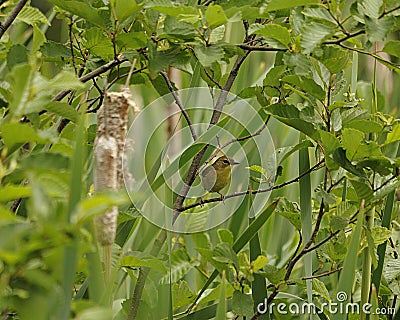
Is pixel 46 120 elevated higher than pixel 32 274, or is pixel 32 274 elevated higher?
pixel 46 120

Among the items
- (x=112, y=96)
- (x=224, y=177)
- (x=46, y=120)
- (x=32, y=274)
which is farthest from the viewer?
(x=224, y=177)

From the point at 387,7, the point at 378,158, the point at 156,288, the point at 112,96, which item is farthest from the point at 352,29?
the point at 156,288

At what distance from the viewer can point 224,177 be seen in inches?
38.8

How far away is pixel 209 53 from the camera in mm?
726

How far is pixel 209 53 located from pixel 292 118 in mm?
141

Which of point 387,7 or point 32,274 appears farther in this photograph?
point 387,7

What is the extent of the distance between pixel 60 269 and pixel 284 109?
0.44 m

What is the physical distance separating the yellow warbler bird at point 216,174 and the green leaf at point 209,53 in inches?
10.1

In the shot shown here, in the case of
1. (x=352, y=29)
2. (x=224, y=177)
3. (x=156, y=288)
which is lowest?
(x=156, y=288)

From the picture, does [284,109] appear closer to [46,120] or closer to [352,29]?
[352,29]

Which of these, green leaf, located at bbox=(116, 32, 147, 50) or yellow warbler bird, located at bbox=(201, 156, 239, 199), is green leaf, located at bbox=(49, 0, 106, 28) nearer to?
green leaf, located at bbox=(116, 32, 147, 50)

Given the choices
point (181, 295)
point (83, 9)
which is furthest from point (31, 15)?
point (181, 295)

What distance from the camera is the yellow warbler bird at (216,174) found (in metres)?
0.96

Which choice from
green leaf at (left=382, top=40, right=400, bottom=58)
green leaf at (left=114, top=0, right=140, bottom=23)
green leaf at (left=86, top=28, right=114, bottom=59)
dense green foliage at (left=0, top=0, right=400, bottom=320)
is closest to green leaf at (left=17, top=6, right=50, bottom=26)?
dense green foliage at (left=0, top=0, right=400, bottom=320)
